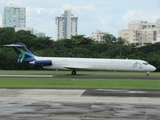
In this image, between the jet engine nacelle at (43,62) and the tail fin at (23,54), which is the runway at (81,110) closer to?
the jet engine nacelle at (43,62)

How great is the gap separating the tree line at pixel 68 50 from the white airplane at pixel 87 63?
63.9 feet

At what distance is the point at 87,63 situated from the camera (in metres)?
56.1

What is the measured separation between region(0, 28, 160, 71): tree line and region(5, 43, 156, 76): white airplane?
19.5 m

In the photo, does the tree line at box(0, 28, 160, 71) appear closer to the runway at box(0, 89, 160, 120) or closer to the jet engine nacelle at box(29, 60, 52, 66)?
the jet engine nacelle at box(29, 60, 52, 66)

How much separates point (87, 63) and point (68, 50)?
127ft

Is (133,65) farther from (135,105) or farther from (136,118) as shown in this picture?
(136,118)

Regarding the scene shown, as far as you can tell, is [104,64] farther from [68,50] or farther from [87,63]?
[68,50]

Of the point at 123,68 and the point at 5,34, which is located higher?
the point at 5,34

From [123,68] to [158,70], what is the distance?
2247 centimetres

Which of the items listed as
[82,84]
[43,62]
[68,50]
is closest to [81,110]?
[82,84]

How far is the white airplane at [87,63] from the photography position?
54.8 metres

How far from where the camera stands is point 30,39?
111 meters

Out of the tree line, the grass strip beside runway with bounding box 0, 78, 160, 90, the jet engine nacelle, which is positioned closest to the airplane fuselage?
the jet engine nacelle

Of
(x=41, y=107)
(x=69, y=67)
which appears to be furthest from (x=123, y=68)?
(x=41, y=107)
